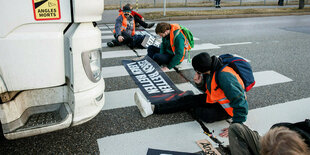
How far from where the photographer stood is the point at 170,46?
530cm

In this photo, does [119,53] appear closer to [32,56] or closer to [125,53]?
[125,53]

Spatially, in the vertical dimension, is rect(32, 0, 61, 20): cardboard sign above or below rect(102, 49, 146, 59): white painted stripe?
above

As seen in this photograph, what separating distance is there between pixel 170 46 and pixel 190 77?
2.70ft

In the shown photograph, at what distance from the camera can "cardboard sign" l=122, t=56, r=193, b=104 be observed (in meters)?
3.97

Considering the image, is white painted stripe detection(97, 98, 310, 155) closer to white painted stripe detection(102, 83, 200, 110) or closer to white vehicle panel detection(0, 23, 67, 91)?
white painted stripe detection(102, 83, 200, 110)

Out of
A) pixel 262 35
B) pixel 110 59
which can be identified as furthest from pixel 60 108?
pixel 262 35

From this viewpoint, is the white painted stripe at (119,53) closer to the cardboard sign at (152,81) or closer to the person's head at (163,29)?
the cardboard sign at (152,81)

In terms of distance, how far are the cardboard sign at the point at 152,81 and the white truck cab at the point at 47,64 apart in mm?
1550

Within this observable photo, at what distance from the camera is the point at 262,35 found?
9250 millimetres

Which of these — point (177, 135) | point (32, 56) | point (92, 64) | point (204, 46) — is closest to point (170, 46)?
point (204, 46)

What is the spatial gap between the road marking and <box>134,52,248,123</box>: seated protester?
45 cm

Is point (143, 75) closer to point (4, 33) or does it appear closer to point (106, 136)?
point (106, 136)

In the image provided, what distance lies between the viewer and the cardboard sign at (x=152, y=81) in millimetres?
3974

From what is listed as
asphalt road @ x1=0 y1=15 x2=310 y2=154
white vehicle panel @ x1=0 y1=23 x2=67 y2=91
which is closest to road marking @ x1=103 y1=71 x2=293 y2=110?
asphalt road @ x1=0 y1=15 x2=310 y2=154
